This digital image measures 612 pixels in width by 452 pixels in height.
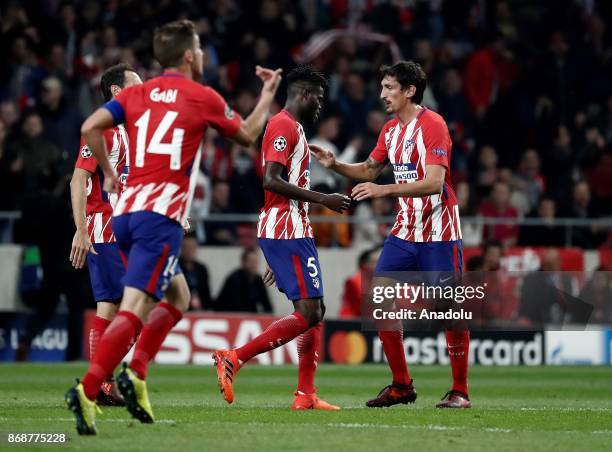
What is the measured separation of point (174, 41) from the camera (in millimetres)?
8219

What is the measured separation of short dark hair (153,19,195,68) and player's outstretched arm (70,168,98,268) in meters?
2.01

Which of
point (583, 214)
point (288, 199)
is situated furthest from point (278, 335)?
point (583, 214)

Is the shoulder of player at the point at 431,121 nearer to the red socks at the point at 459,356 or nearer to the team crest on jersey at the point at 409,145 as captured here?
the team crest on jersey at the point at 409,145

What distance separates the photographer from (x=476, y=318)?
16.5 meters

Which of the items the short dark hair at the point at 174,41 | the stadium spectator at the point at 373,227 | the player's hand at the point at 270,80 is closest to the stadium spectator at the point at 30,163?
the stadium spectator at the point at 373,227

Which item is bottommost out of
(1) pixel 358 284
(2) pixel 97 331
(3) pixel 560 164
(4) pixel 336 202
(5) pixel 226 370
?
(5) pixel 226 370

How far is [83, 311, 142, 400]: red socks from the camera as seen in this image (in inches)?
304

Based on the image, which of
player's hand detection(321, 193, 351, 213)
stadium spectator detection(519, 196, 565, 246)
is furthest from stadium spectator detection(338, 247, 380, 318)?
player's hand detection(321, 193, 351, 213)

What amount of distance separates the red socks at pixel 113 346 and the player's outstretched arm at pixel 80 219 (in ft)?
6.50

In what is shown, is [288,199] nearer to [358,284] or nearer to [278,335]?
[278,335]

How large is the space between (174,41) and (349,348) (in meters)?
10.3

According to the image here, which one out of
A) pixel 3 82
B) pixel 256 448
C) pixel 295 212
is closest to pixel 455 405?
pixel 295 212

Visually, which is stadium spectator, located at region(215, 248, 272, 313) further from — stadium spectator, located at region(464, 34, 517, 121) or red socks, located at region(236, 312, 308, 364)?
red socks, located at region(236, 312, 308, 364)

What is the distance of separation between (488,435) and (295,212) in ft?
8.20
